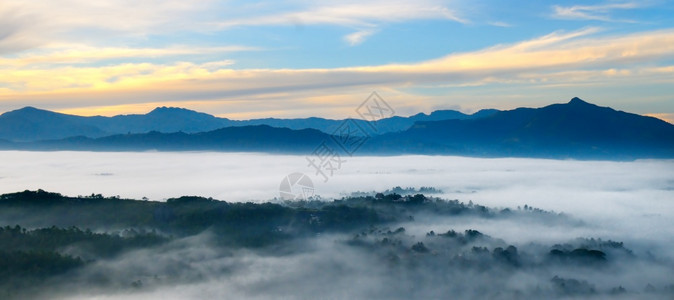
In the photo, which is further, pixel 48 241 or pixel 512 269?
pixel 512 269

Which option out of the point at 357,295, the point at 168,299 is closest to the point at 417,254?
the point at 357,295

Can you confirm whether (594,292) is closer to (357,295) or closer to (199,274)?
(357,295)

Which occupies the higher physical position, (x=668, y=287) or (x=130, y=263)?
(x=130, y=263)

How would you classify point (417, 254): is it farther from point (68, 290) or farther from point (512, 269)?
point (68, 290)

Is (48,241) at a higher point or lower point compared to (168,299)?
higher

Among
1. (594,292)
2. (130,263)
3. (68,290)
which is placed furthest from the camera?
(594,292)

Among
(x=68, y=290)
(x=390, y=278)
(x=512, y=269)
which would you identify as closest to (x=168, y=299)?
(x=68, y=290)

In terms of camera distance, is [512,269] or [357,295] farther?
[512,269]

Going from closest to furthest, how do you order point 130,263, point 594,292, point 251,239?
1. point 130,263
2. point 594,292
3. point 251,239

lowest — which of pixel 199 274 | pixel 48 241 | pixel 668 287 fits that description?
pixel 668 287
